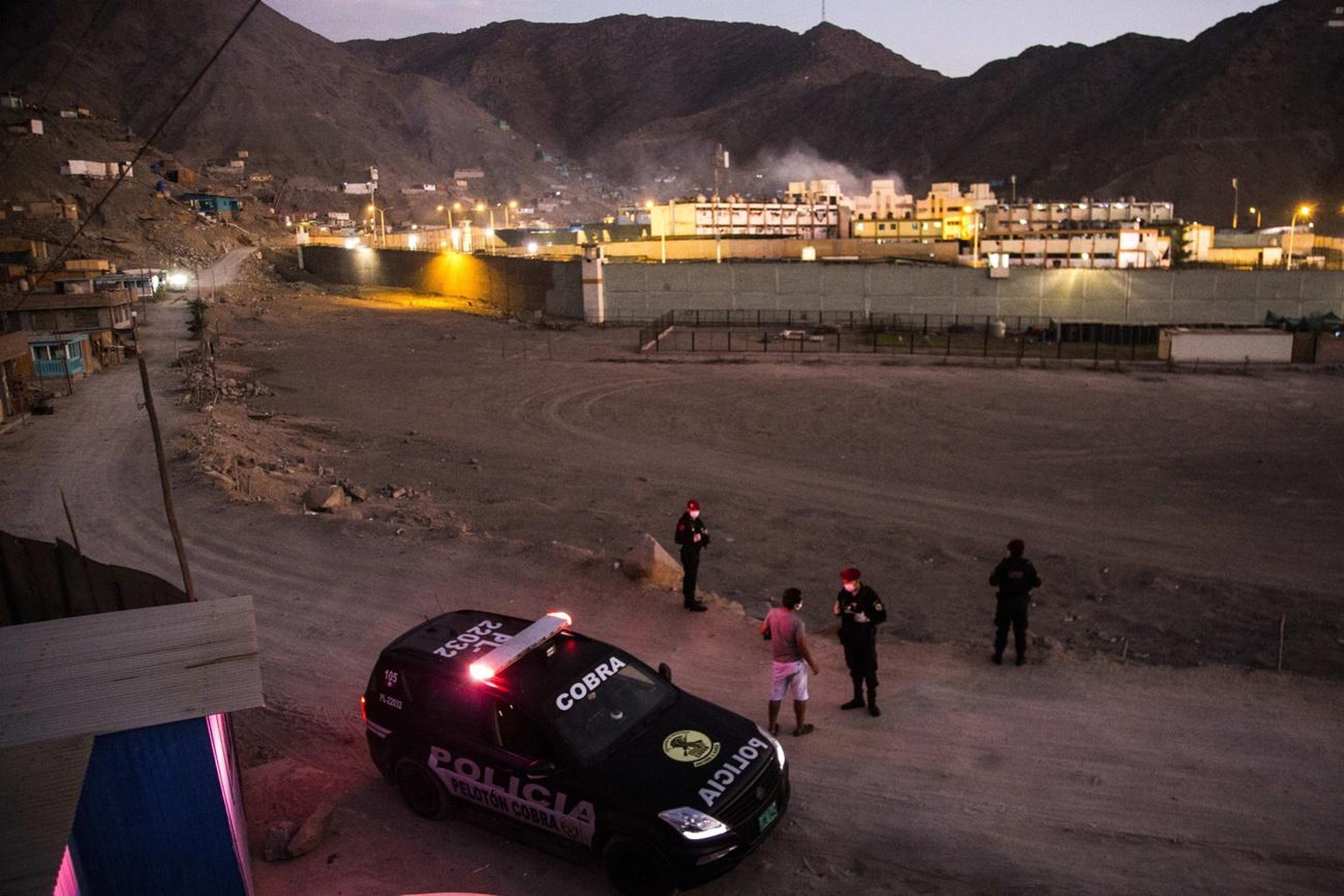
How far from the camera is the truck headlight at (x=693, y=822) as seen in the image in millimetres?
5938

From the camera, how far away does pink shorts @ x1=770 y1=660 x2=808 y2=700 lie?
8344 mm

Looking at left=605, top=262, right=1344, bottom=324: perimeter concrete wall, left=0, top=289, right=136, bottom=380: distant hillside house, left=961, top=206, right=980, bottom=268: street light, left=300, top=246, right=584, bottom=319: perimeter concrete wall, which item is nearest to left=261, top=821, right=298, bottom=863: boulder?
left=0, top=289, right=136, bottom=380: distant hillside house

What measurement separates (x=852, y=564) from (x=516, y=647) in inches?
364

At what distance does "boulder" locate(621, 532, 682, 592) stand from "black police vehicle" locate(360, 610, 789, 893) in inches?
193

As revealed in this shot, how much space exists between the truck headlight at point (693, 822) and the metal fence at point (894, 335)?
3521 centimetres

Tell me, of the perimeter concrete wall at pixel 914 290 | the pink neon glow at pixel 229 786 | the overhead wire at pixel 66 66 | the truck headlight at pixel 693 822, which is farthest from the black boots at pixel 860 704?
the perimeter concrete wall at pixel 914 290

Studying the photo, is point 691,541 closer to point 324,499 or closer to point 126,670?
point 126,670

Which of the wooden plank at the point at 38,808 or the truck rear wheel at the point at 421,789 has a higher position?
the wooden plank at the point at 38,808

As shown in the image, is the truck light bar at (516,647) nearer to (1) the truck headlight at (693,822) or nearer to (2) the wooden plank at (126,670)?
(2) the wooden plank at (126,670)

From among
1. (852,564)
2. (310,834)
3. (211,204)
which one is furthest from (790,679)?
(211,204)

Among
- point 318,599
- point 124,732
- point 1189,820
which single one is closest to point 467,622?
point 124,732

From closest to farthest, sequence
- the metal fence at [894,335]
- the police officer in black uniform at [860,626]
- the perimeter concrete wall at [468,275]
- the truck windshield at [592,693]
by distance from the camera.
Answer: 1. the truck windshield at [592,693]
2. the police officer in black uniform at [860,626]
3. the metal fence at [894,335]
4. the perimeter concrete wall at [468,275]

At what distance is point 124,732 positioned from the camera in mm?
5266

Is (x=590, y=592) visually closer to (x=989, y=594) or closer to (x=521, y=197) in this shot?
(x=989, y=594)
